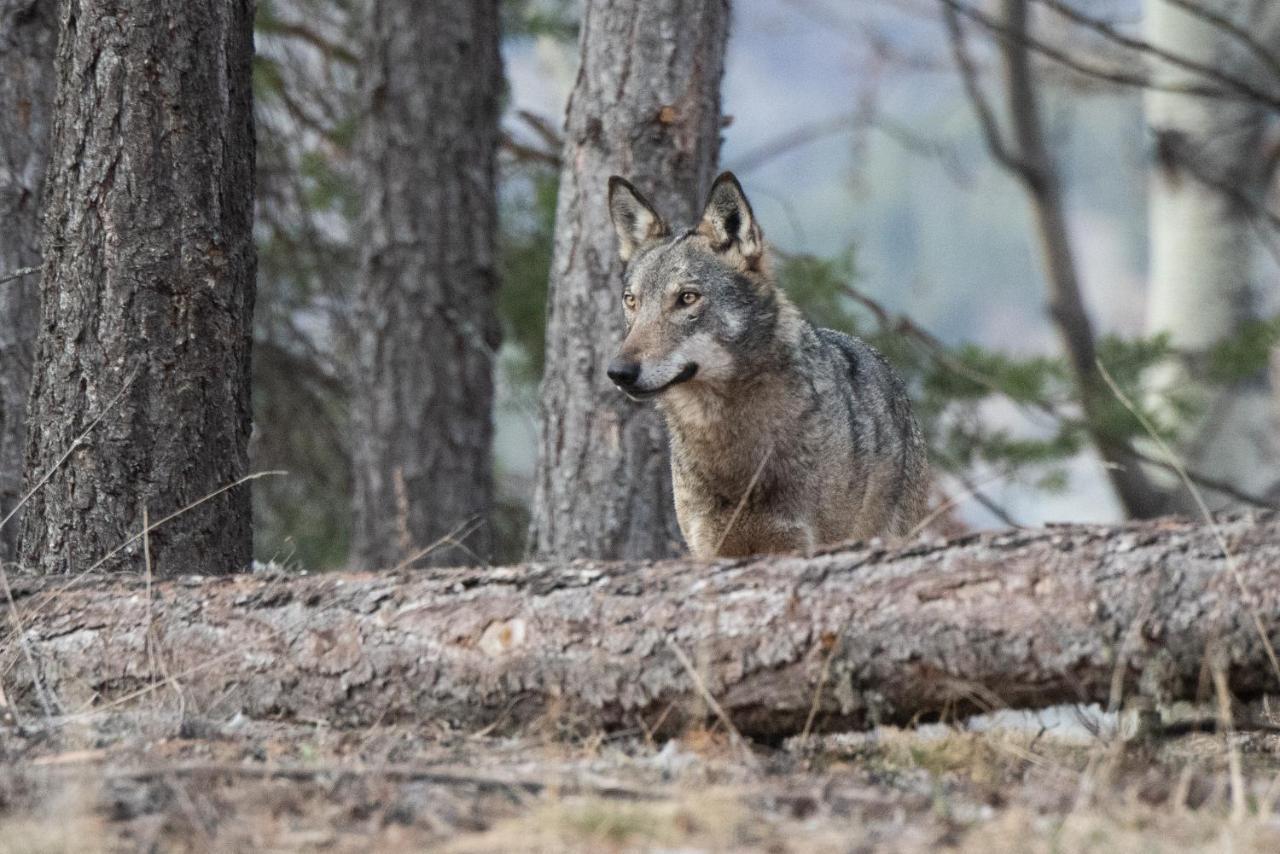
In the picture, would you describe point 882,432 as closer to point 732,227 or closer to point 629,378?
point 732,227

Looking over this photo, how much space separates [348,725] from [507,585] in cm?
66

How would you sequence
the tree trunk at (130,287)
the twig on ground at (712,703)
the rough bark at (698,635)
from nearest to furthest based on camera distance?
the rough bark at (698,635) < the twig on ground at (712,703) < the tree trunk at (130,287)

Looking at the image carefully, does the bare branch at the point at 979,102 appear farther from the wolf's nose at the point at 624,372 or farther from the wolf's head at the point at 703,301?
the wolf's nose at the point at 624,372

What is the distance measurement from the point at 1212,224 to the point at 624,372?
9326 mm

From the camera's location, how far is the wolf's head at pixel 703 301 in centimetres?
563

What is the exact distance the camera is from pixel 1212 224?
1287 centimetres

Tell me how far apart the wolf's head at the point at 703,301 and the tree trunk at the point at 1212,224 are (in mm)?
7643

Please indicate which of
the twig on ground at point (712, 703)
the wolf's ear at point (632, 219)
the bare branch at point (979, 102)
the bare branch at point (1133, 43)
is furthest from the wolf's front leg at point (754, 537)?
the bare branch at point (979, 102)

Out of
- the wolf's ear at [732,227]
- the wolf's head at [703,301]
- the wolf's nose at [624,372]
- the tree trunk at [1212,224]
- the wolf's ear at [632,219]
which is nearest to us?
the wolf's nose at [624,372]

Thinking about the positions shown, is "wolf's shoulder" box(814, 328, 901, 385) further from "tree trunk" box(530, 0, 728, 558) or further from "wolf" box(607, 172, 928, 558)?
"tree trunk" box(530, 0, 728, 558)

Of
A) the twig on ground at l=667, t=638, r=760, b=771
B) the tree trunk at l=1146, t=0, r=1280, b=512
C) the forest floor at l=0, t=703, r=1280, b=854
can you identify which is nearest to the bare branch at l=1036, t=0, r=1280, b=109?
the tree trunk at l=1146, t=0, r=1280, b=512

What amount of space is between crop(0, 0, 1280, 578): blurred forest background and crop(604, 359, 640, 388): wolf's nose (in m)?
1.44

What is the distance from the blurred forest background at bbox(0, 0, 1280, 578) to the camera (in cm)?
696

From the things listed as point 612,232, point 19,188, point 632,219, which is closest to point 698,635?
point 632,219
